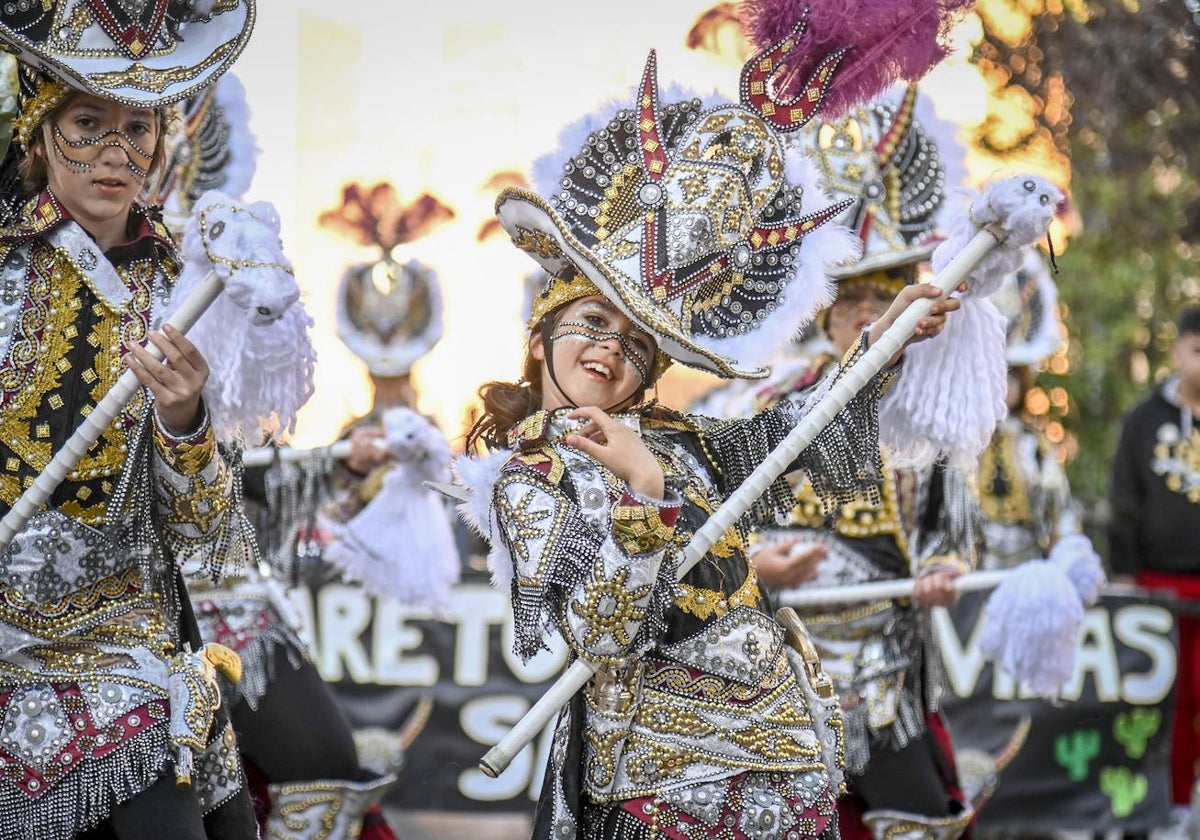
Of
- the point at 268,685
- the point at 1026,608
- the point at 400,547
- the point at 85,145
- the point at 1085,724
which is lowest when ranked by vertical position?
the point at 1085,724

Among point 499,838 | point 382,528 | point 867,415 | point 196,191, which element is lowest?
point 499,838

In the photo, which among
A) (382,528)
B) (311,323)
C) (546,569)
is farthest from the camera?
(382,528)

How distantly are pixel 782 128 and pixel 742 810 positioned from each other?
1461mm

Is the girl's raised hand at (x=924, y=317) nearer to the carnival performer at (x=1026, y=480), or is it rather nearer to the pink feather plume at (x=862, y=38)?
the pink feather plume at (x=862, y=38)

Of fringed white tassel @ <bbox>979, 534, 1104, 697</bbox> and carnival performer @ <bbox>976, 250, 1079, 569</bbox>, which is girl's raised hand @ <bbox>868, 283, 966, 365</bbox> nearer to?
fringed white tassel @ <bbox>979, 534, 1104, 697</bbox>

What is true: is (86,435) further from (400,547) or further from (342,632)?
(342,632)

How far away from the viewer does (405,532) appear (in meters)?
6.14

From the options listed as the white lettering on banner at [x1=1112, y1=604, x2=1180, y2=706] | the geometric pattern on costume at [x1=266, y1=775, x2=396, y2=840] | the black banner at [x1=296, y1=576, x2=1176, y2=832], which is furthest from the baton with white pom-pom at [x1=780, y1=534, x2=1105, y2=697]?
the white lettering on banner at [x1=1112, y1=604, x2=1180, y2=706]

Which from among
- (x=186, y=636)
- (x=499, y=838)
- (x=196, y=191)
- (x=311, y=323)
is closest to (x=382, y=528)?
(x=196, y=191)

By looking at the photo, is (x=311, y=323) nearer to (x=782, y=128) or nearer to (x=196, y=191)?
(x=782, y=128)

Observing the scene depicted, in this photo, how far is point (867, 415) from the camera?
4238 mm

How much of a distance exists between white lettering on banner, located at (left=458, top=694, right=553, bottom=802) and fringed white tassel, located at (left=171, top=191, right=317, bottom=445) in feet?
13.3

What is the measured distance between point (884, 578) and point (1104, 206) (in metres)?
8.21

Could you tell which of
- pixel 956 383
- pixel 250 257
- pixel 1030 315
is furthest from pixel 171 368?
pixel 1030 315
